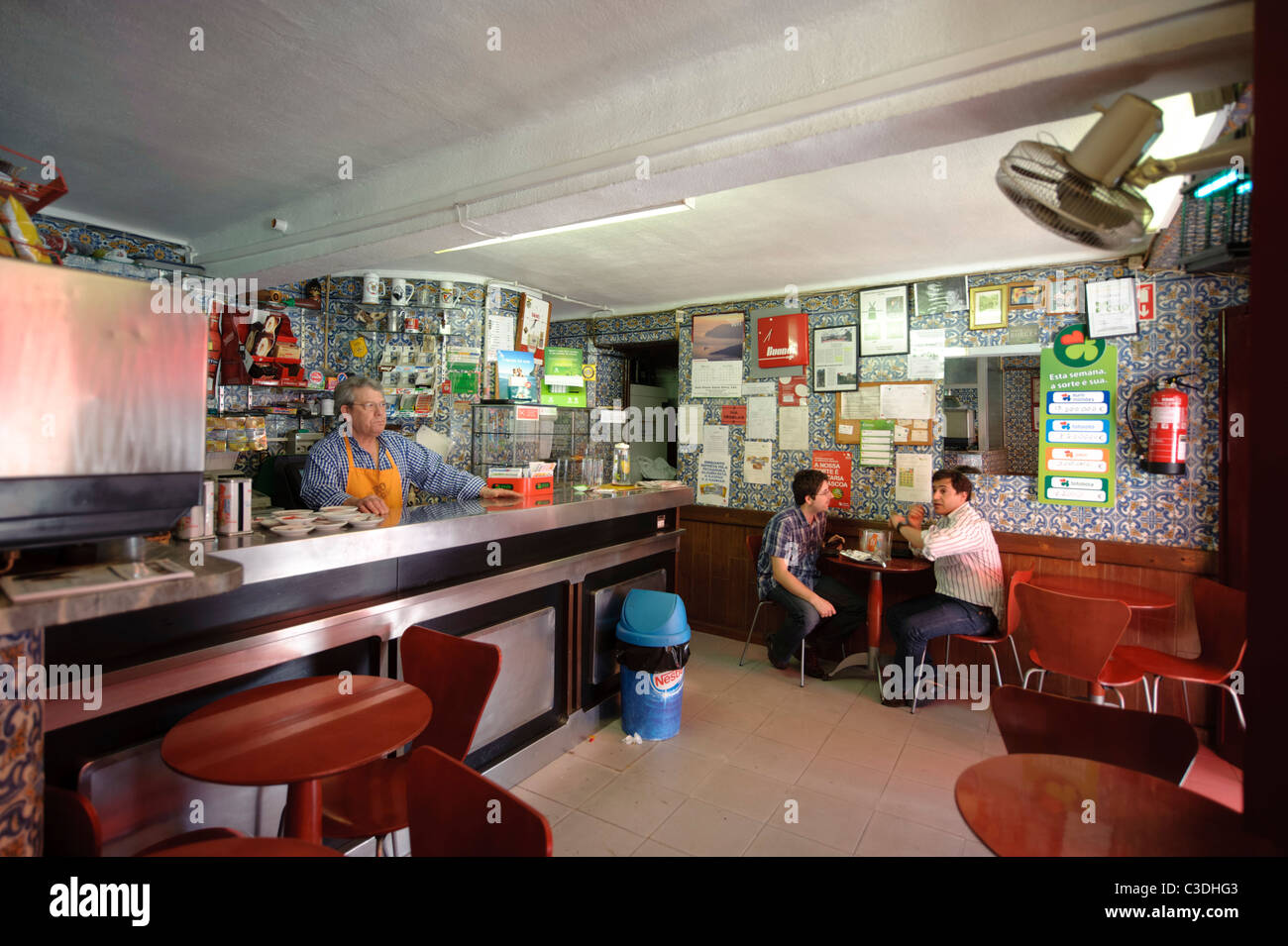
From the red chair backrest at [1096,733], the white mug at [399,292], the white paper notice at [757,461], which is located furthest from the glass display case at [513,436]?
the red chair backrest at [1096,733]

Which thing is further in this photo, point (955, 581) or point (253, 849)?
point (955, 581)

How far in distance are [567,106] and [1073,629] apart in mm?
3510

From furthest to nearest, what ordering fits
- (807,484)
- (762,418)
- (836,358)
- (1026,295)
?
1. (762,418)
2. (836,358)
3. (807,484)
4. (1026,295)

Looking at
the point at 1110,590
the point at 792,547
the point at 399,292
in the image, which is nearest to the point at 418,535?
the point at 792,547

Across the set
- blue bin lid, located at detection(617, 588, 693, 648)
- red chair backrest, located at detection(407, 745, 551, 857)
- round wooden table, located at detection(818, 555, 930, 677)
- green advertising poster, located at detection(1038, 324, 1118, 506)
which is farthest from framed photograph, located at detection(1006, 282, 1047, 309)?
red chair backrest, located at detection(407, 745, 551, 857)

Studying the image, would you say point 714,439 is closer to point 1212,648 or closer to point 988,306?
point 988,306

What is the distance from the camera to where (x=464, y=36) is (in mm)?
2152

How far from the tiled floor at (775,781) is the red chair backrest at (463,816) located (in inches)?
56.5

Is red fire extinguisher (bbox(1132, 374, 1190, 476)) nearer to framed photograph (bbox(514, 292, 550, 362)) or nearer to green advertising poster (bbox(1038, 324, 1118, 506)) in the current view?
green advertising poster (bbox(1038, 324, 1118, 506))

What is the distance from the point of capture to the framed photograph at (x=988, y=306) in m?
4.47

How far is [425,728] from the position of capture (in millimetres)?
2002

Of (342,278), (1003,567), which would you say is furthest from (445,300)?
(1003,567)

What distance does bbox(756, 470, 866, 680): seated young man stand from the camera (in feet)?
14.7

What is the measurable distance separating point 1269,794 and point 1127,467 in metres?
3.54
